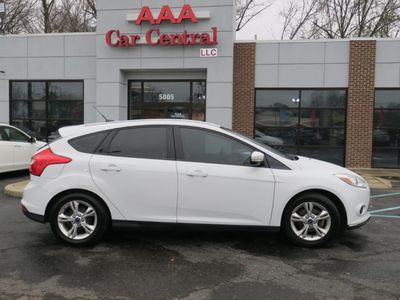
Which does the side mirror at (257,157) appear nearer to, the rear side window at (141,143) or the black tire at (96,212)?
the rear side window at (141,143)

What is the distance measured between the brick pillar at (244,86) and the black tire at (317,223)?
8993 millimetres

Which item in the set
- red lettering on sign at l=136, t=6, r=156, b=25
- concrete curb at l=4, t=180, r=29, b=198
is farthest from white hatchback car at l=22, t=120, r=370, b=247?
red lettering on sign at l=136, t=6, r=156, b=25

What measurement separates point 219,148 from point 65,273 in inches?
91.7

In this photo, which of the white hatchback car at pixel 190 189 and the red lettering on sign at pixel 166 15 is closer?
the white hatchback car at pixel 190 189

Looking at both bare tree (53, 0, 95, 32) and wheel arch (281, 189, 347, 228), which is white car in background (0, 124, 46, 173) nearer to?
wheel arch (281, 189, 347, 228)

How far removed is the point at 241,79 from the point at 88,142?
9449 mm

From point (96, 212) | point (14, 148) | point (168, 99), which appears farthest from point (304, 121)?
point (96, 212)

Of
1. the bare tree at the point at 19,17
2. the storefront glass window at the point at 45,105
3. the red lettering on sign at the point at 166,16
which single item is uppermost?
the bare tree at the point at 19,17

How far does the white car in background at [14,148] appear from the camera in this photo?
442 inches

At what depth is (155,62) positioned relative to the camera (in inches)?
554

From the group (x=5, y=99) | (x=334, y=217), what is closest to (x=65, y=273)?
(x=334, y=217)

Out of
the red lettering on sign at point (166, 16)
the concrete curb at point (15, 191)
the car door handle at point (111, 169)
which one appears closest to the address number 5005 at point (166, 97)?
the red lettering on sign at point (166, 16)

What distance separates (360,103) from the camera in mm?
13742

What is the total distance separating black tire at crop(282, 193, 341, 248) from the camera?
527cm
